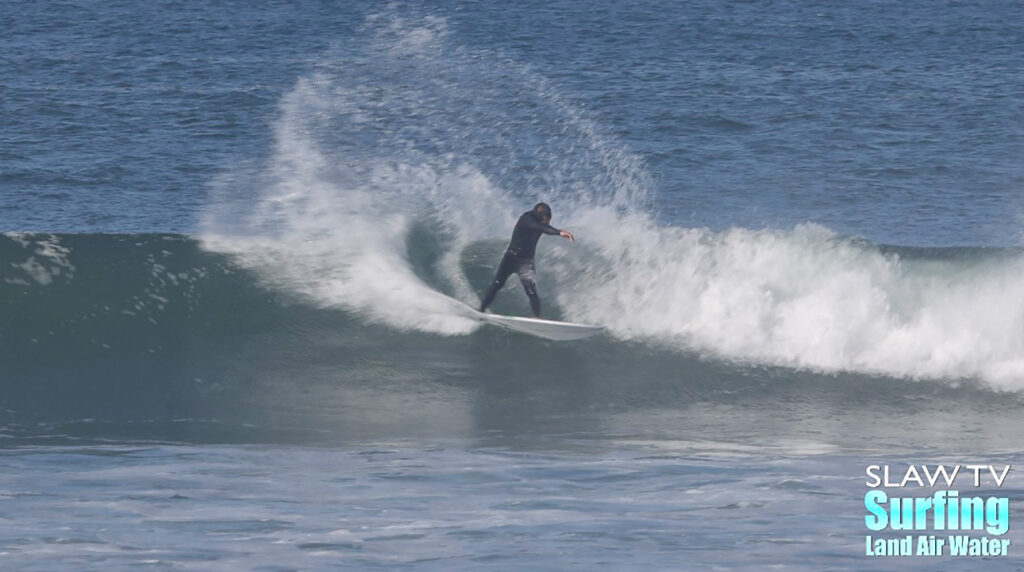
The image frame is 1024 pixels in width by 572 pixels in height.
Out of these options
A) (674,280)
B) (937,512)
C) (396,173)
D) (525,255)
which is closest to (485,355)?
(525,255)

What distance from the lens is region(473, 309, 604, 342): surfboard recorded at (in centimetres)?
1246

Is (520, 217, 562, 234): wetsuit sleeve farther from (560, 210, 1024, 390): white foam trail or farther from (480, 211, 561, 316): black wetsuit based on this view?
(560, 210, 1024, 390): white foam trail

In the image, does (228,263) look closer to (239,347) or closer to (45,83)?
(239,347)

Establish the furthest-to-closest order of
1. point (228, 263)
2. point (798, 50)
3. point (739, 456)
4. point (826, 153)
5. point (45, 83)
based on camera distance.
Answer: point (798, 50) < point (45, 83) < point (826, 153) < point (228, 263) < point (739, 456)

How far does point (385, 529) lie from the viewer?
8172 millimetres

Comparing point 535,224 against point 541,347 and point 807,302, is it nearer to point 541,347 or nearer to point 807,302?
point 541,347

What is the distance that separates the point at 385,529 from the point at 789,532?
2.30 metres

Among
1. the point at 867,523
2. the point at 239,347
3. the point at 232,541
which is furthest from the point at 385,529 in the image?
the point at 239,347

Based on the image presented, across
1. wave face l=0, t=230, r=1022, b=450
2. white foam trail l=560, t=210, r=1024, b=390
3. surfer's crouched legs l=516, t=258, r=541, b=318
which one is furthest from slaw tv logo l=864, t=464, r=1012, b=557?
surfer's crouched legs l=516, t=258, r=541, b=318

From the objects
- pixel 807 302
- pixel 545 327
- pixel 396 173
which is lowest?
pixel 545 327

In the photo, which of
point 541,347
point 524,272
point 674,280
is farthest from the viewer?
point 674,280

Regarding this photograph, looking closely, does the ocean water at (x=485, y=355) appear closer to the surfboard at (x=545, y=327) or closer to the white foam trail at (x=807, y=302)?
the white foam trail at (x=807, y=302)

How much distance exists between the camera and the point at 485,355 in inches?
495

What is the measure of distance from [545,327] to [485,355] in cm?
59
